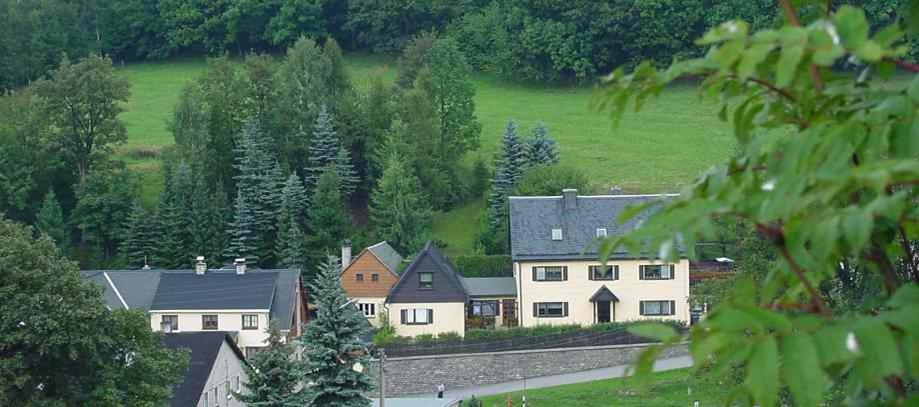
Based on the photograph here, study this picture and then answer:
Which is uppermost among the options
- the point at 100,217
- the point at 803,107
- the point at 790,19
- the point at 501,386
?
the point at 100,217

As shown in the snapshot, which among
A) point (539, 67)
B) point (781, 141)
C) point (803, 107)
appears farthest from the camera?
point (539, 67)

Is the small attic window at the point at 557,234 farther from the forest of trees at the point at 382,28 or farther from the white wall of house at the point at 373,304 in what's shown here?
the forest of trees at the point at 382,28

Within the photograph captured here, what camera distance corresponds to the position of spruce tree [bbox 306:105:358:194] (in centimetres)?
5616

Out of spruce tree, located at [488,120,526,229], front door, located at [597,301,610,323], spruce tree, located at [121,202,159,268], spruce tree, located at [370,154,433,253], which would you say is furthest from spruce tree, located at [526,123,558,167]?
spruce tree, located at [121,202,159,268]

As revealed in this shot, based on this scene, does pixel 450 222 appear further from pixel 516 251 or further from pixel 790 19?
pixel 790 19

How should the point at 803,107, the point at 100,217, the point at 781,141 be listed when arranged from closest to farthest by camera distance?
the point at 781,141 < the point at 803,107 < the point at 100,217

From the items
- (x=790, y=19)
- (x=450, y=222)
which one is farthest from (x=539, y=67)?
(x=790, y=19)

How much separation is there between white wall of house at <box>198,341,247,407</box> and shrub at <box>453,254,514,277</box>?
1269cm

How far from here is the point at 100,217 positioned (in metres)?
54.7

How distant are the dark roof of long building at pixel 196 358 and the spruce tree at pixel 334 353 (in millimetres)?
3967

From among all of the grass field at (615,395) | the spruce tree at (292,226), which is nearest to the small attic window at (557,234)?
the grass field at (615,395)

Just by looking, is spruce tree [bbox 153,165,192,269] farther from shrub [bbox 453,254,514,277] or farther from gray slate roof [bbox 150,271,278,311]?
shrub [bbox 453,254,514,277]

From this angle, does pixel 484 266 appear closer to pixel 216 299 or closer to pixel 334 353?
pixel 216 299

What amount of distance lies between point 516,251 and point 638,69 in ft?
139
